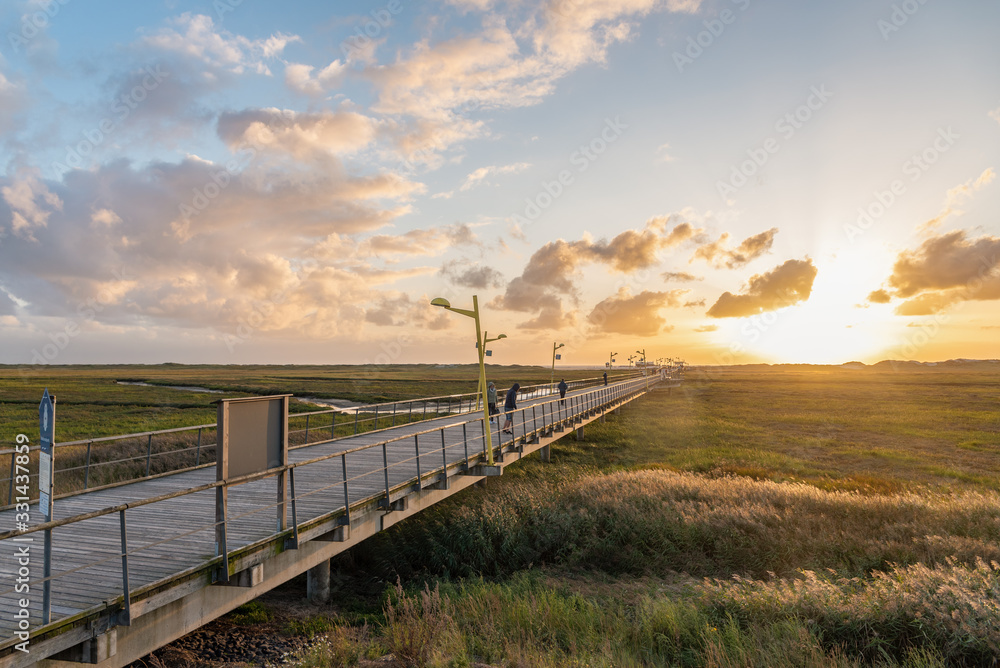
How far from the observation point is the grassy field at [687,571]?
23.0 ft

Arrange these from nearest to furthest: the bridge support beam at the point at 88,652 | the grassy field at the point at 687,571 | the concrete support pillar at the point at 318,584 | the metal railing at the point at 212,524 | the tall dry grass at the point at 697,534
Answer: the bridge support beam at the point at 88,652 < the metal railing at the point at 212,524 < the grassy field at the point at 687,571 < the concrete support pillar at the point at 318,584 < the tall dry grass at the point at 697,534

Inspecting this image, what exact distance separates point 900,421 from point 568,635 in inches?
1602

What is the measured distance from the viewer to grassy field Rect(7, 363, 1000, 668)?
7.01 m

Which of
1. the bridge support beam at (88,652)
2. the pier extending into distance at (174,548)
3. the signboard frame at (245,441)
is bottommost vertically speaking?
the bridge support beam at (88,652)

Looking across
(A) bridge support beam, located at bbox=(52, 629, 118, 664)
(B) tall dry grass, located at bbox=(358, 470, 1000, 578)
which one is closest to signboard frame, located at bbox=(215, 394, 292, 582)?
(A) bridge support beam, located at bbox=(52, 629, 118, 664)

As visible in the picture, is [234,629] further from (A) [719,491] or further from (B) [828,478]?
(B) [828,478]

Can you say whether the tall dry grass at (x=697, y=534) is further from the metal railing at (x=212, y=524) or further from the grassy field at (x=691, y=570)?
the metal railing at (x=212, y=524)

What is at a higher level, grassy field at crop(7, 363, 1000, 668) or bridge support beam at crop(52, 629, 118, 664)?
bridge support beam at crop(52, 629, 118, 664)

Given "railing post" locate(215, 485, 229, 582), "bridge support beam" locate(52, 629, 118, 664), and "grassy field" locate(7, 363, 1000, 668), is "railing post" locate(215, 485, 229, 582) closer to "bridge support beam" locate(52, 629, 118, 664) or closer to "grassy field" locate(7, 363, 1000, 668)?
"bridge support beam" locate(52, 629, 118, 664)

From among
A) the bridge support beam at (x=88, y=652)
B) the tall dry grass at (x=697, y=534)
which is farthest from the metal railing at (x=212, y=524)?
the tall dry grass at (x=697, y=534)

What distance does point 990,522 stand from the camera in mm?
12227

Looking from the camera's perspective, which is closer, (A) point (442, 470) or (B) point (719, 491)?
(A) point (442, 470)

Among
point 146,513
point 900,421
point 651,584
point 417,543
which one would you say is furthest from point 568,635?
point 900,421

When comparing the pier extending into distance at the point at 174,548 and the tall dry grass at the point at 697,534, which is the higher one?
the pier extending into distance at the point at 174,548
